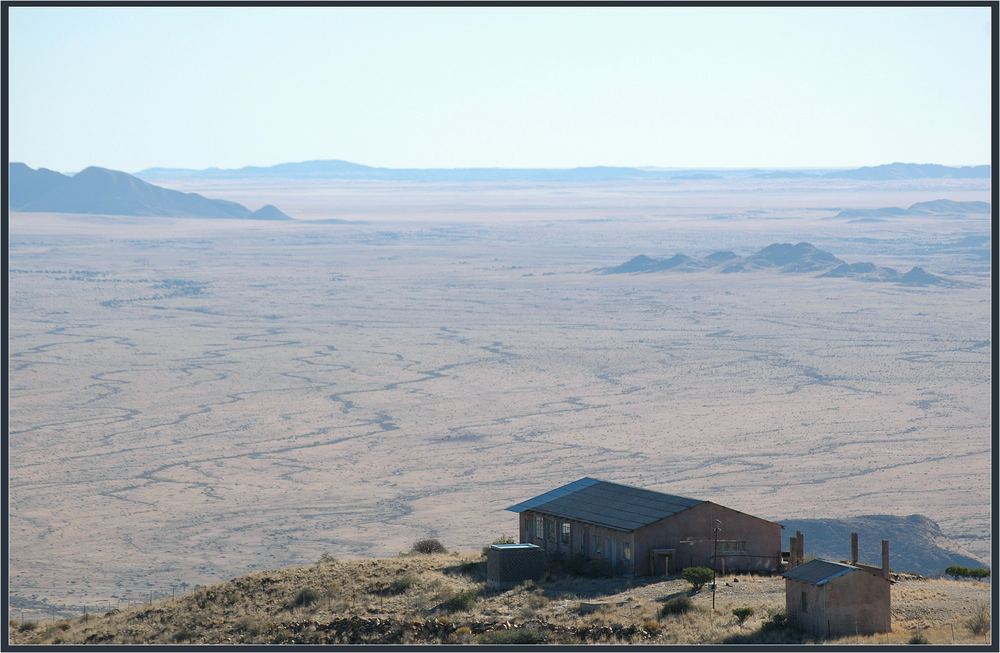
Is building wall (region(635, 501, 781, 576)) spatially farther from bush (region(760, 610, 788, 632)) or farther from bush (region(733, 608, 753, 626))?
bush (region(760, 610, 788, 632))

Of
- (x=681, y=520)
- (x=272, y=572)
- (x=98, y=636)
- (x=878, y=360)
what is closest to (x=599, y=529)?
(x=681, y=520)

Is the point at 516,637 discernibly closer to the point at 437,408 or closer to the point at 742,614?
the point at 742,614

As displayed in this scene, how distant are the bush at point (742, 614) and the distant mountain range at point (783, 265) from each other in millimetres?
117187

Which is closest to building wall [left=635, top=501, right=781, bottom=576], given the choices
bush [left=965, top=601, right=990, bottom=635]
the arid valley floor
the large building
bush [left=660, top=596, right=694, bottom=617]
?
the large building

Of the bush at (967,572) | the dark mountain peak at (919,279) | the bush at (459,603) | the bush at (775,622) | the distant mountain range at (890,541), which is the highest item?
the bush at (775,622)

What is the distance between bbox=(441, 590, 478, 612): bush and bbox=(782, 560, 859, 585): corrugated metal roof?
4.85 metres

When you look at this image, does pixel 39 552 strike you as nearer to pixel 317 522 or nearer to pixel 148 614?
pixel 317 522

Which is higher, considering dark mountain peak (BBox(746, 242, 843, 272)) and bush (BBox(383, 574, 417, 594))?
bush (BBox(383, 574, 417, 594))

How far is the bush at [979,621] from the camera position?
70.7 feet

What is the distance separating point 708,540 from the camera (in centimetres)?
2742

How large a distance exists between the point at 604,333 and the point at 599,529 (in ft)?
244

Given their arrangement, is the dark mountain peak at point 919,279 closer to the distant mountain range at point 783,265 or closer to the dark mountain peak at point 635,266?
the distant mountain range at point 783,265

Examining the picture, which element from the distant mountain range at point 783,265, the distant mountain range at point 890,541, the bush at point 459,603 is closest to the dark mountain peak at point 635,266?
the distant mountain range at point 783,265

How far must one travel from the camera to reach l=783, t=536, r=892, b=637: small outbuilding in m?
22.2
